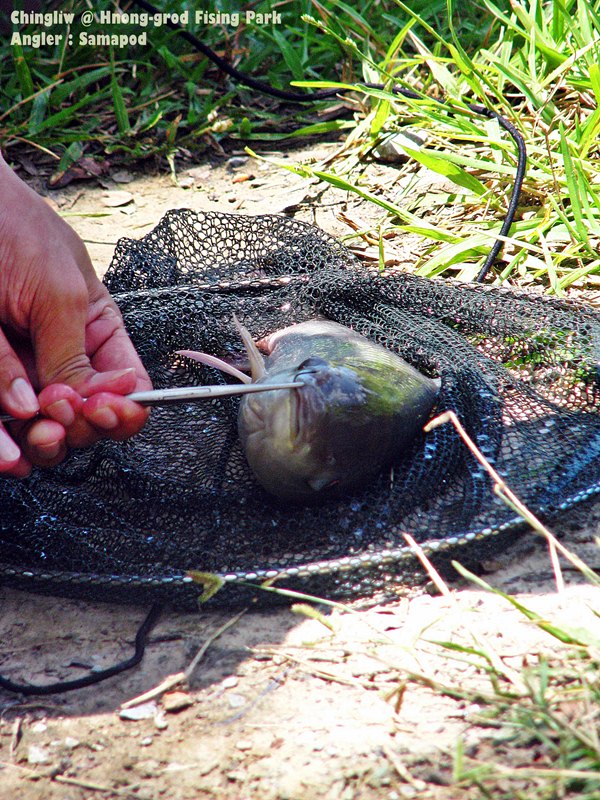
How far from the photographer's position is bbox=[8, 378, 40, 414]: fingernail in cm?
211

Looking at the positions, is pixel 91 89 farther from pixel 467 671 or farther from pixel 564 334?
pixel 467 671

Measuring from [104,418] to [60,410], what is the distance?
12 cm

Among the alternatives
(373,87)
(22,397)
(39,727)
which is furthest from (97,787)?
(373,87)

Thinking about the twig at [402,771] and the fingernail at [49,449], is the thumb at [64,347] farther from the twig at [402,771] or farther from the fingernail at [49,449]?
the twig at [402,771]

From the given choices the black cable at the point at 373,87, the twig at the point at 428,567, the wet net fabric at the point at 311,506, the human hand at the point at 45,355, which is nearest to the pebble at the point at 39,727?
the wet net fabric at the point at 311,506

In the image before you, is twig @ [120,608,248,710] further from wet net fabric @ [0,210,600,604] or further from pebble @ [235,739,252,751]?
pebble @ [235,739,252,751]

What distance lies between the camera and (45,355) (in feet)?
7.41

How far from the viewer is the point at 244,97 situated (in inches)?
207

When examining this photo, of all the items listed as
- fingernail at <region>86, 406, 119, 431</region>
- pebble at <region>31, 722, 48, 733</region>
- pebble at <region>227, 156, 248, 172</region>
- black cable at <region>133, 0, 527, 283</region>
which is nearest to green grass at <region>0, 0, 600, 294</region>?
black cable at <region>133, 0, 527, 283</region>

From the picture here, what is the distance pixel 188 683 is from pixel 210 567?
357 mm

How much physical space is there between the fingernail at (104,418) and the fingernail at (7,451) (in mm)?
216

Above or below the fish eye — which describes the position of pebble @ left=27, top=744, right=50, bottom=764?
below

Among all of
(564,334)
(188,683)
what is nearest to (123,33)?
(564,334)

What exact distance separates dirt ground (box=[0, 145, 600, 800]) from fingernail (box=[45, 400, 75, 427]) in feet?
1.78
